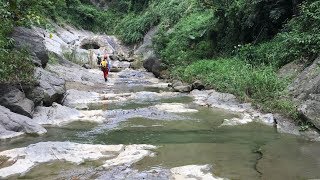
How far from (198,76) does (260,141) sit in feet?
32.0

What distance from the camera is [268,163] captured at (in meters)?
6.95

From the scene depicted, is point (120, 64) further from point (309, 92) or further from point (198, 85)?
point (309, 92)

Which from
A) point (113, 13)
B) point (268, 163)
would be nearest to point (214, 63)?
point (268, 163)

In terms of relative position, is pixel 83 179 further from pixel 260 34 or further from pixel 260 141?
pixel 260 34

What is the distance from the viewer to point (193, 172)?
6.40 metres

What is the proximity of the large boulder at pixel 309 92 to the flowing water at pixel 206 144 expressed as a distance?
0.82 m

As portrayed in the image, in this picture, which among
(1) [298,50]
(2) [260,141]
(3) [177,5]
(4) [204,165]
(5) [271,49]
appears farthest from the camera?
(3) [177,5]

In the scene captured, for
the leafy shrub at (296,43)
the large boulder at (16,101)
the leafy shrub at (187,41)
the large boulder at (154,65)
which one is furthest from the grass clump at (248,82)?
the large boulder at (16,101)

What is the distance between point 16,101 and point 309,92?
26.3ft

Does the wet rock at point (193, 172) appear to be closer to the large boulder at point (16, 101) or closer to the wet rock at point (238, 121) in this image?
the wet rock at point (238, 121)

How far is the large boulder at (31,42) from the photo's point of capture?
14.5 metres

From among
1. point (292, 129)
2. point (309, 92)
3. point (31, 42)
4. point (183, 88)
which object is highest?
point (31, 42)

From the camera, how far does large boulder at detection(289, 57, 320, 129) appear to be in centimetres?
953

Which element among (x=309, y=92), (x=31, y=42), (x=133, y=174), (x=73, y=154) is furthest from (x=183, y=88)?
(x=133, y=174)
